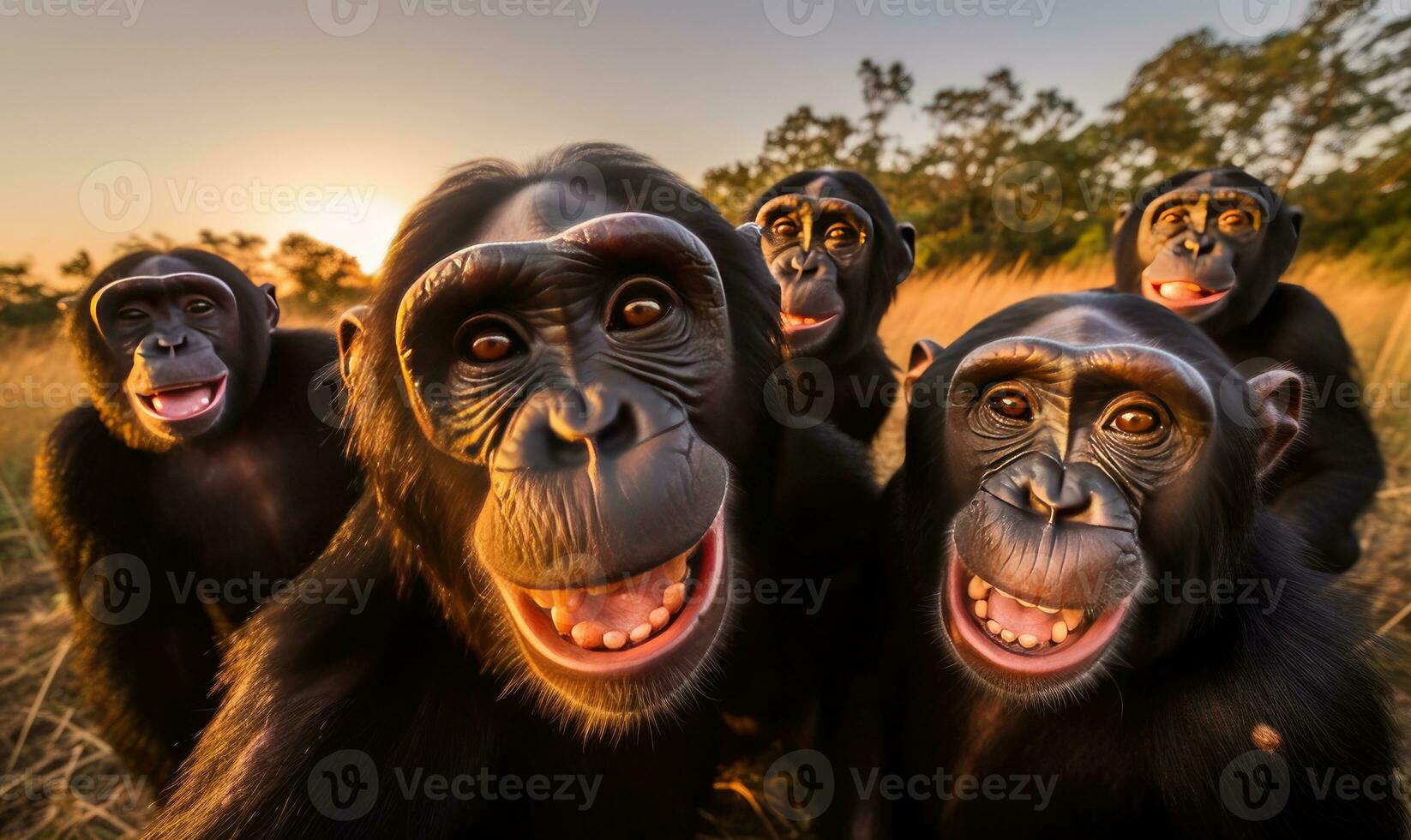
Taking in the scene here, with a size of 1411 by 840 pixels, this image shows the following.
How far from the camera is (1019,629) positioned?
1.95 metres

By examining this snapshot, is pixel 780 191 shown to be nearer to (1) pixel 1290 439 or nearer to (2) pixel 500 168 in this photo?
(2) pixel 500 168

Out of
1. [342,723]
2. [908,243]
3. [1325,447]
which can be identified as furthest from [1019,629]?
[908,243]

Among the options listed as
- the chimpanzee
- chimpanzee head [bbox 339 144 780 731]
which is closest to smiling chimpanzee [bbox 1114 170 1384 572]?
the chimpanzee

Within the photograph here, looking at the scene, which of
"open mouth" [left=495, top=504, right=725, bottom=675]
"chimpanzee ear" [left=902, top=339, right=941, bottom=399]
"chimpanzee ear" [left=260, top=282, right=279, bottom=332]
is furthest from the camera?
"chimpanzee ear" [left=260, top=282, right=279, bottom=332]

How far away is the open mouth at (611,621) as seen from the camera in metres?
1.58

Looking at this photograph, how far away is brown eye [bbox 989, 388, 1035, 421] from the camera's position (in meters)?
2.04

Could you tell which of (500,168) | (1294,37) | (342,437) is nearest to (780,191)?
(500,168)

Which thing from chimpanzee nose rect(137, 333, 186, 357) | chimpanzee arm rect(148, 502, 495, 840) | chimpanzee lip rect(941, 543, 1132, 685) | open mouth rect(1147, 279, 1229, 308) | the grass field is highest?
open mouth rect(1147, 279, 1229, 308)

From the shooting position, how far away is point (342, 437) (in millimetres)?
3723

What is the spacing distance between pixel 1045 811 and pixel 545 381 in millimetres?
2115

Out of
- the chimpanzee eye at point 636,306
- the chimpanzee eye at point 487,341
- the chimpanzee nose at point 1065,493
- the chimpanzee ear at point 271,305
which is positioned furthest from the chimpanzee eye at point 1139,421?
the chimpanzee ear at point 271,305

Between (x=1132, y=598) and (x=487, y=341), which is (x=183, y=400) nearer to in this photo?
(x=487, y=341)

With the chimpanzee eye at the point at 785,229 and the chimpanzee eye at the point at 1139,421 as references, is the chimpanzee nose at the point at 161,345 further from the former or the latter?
the chimpanzee eye at the point at 1139,421

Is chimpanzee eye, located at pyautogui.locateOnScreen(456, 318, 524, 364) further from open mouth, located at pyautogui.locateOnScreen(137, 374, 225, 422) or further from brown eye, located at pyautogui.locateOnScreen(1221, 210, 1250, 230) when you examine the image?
brown eye, located at pyautogui.locateOnScreen(1221, 210, 1250, 230)
